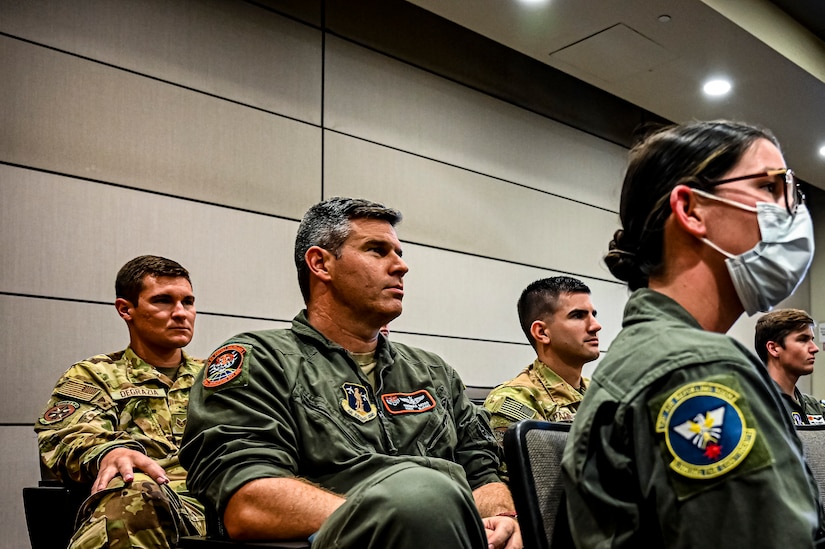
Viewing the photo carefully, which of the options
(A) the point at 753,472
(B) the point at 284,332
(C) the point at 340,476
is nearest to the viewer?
(A) the point at 753,472

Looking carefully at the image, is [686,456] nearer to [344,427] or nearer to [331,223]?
[344,427]

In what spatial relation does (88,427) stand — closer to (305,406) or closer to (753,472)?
(305,406)

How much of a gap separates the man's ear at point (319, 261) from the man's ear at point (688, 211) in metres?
1.10

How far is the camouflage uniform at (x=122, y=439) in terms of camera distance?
75.1 inches

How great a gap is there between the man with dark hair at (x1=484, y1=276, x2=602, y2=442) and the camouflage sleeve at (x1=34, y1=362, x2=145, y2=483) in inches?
54.3

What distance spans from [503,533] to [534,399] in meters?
1.44

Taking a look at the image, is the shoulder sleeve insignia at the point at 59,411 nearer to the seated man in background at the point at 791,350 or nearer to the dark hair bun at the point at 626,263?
the dark hair bun at the point at 626,263

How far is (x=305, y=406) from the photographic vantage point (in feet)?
5.59

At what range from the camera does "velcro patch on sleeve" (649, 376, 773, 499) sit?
2.74 ft

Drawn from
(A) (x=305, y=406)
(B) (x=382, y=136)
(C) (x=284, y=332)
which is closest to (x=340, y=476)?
(A) (x=305, y=406)

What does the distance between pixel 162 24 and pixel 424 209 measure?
5.46 feet

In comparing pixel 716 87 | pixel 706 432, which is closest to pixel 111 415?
pixel 706 432

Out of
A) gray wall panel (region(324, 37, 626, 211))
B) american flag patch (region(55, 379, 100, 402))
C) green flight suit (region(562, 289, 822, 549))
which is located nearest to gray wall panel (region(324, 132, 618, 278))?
gray wall panel (region(324, 37, 626, 211))

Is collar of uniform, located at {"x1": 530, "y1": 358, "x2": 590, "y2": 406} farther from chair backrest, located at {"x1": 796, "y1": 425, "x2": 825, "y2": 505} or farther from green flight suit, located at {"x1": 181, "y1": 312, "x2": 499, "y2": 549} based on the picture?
chair backrest, located at {"x1": 796, "y1": 425, "x2": 825, "y2": 505}
